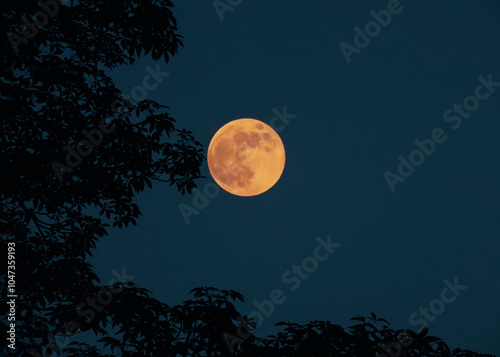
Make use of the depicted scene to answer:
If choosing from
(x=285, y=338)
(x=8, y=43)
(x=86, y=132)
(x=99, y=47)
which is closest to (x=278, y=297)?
(x=285, y=338)

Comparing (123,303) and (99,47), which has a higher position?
(99,47)

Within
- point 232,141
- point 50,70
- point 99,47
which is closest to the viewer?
point 50,70

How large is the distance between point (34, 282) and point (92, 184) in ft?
4.80

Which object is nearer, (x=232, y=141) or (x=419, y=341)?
(x=419, y=341)

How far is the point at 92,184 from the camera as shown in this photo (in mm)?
6328

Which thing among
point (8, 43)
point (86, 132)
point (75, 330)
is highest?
point (8, 43)

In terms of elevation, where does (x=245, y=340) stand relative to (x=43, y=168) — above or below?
below

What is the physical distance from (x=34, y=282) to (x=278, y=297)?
404 cm

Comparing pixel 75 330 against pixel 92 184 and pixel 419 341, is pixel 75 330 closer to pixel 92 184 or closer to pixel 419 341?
pixel 92 184

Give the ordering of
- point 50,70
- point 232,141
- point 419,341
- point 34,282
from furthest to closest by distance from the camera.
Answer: point 232,141, point 50,70, point 34,282, point 419,341

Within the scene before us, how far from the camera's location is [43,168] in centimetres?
573

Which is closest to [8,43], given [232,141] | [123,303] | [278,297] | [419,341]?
[123,303]

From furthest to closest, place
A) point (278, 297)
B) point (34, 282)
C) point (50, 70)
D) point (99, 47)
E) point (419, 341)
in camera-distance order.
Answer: point (278, 297)
point (99, 47)
point (50, 70)
point (34, 282)
point (419, 341)

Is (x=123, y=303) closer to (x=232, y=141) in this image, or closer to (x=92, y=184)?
(x=92, y=184)
